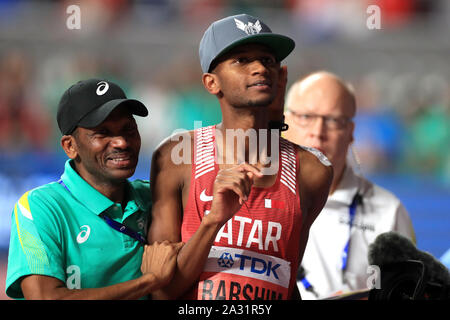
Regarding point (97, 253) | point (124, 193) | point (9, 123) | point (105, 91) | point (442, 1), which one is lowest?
point (97, 253)

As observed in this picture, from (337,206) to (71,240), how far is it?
1.87 metres

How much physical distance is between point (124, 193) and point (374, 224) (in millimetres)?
1701

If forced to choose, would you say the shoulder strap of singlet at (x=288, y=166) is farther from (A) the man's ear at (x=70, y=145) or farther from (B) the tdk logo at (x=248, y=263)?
(A) the man's ear at (x=70, y=145)

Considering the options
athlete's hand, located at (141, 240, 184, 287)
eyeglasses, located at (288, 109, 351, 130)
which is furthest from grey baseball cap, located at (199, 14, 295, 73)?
eyeglasses, located at (288, 109, 351, 130)

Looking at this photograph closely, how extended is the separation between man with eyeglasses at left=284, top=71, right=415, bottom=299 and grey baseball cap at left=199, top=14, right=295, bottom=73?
1.30 m

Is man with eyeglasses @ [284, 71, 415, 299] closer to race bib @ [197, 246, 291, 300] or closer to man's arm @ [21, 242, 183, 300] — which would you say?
A: race bib @ [197, 246, 291, 300]

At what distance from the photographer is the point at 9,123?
7750 mm

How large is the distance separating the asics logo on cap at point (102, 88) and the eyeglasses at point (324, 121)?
1558 mm

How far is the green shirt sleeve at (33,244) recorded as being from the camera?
2.02 meters

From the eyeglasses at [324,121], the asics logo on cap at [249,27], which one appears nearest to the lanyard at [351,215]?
the eyeglasses at [324,121]

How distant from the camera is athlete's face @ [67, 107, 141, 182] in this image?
7.06ft

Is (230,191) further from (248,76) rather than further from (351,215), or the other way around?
(351,215)

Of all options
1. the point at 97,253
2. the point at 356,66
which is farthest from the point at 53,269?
the point at 356,66

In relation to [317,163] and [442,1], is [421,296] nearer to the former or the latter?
[317,163]
